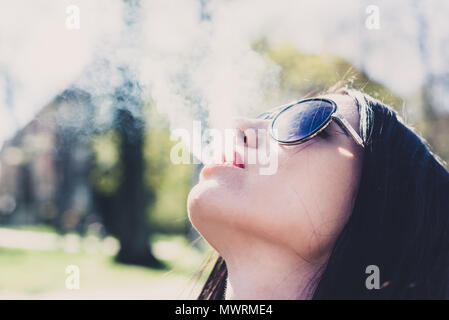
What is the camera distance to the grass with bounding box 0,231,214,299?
25.6 ft

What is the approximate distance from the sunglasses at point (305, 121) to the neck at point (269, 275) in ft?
1.46

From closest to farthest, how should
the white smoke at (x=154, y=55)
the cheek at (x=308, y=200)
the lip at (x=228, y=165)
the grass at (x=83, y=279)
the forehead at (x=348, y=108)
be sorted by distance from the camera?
the cheek at (x=308, y=200) → the lip at (x=228, y=165) → the forehead at (x=348, y=108) → the white smoke at (x=154, y=55) → the grass at (x=83, y=279)

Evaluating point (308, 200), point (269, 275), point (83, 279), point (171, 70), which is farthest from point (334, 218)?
point (83, 279)

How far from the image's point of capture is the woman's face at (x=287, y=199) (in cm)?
162

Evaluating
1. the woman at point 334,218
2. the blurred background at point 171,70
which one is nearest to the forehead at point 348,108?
the woman at point 334,218

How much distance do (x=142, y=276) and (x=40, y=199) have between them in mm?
21182

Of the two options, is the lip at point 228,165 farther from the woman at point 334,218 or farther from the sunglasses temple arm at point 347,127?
the sunglasses temple arm at point 347,127

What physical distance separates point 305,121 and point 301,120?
2 centimetres

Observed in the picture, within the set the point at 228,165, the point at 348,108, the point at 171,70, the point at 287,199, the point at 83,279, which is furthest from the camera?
the point at 83,279

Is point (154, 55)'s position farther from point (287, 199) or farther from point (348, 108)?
point (287, 199)

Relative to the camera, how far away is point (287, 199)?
163 centimetres

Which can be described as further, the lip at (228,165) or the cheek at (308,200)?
the lip at (228,165)

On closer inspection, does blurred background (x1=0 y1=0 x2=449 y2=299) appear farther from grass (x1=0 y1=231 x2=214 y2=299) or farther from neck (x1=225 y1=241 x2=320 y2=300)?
neck (x1=225 y1=241 x2=320 y2=300)
